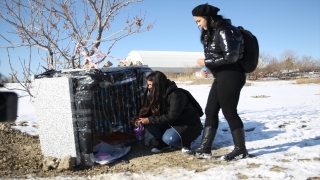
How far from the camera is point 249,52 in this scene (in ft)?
8.66

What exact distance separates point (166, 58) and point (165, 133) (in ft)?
129

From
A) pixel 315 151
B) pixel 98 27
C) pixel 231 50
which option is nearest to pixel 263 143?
pixel 315 151

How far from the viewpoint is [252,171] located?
8.05ft

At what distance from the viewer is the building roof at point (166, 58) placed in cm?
3946

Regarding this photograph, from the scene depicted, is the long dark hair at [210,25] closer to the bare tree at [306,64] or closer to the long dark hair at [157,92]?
the long dark hair at [157,92]

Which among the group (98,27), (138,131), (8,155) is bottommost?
(8,155)

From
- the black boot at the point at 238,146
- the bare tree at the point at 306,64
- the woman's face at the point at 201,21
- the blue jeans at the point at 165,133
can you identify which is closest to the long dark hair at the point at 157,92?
the blue jeans at the point at 165,133

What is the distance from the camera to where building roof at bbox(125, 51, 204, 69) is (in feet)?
129

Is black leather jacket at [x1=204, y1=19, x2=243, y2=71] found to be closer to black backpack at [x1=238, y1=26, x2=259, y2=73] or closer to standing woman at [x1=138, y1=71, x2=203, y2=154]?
black backpack at [x1=238, y1=26, x2=259, y2=73]

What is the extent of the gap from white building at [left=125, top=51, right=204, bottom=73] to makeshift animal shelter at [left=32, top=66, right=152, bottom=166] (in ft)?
114

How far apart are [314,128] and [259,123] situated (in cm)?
78

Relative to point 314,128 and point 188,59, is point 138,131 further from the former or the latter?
point 188,59

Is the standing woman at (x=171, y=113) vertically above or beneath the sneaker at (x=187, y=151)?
above

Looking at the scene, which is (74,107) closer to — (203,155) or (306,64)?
(203,155)
